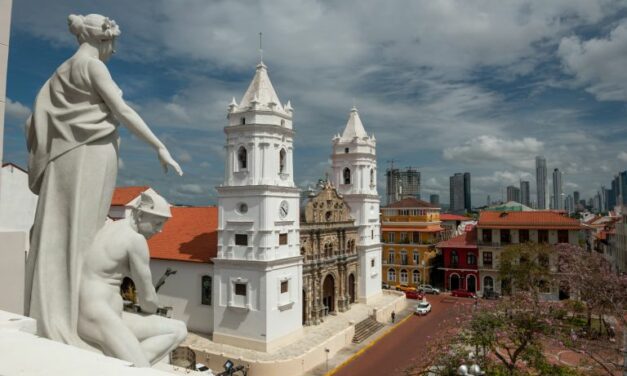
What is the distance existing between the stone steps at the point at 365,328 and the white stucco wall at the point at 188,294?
9.84 m

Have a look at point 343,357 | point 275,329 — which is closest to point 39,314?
point 275,329

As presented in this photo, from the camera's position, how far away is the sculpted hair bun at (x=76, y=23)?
13.5ft

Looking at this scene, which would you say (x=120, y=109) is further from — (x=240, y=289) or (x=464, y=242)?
(x=464, y=242)

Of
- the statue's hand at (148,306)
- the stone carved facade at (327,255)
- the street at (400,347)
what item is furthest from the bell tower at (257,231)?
the statue's hand at (148,306)

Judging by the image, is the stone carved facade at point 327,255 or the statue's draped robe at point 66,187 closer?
the statue's draped robe at point 66,187

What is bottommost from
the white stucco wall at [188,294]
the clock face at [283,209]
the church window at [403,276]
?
the church window at [403,276]

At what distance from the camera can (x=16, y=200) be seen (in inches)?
699

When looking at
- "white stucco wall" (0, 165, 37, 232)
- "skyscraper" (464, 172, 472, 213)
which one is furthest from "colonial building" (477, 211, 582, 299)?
"skyscraper" (464, 172, 472, 213)

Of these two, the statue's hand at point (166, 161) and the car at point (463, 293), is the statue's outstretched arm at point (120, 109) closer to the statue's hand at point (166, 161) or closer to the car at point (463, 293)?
the statue's hand at point (166, 161)

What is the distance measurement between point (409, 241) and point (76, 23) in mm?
46418

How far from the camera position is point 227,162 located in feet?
84.9

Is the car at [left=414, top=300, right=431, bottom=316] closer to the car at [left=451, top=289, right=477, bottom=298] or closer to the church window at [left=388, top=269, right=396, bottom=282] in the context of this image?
the car at [left=451, top=289, right=477, bottom=298]

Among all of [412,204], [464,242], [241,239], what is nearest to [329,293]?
[241,239]

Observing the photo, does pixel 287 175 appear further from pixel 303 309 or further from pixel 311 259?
pixel 303 309
